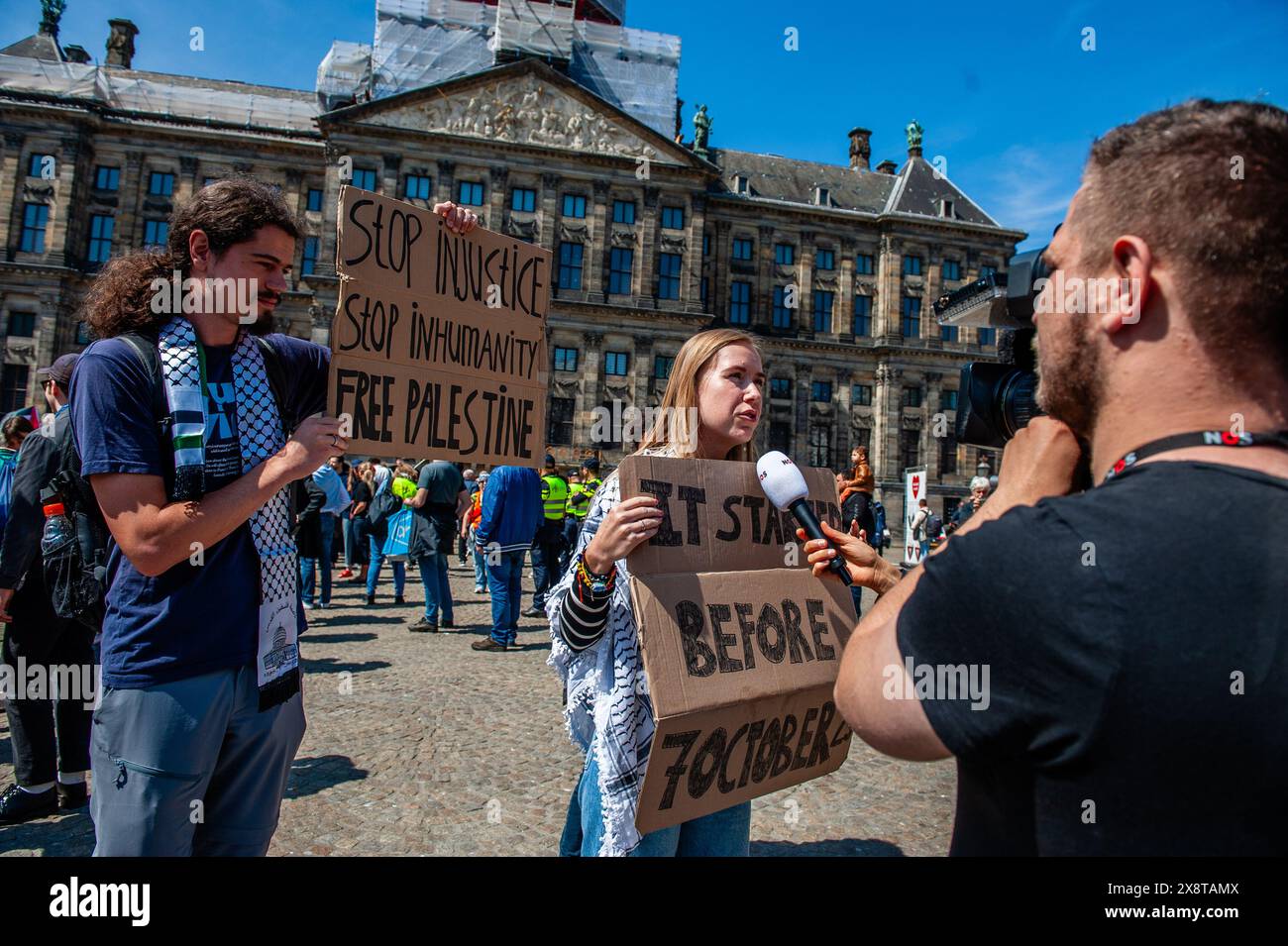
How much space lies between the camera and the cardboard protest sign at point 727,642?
1.87m

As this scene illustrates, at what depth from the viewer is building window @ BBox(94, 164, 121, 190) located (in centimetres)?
3622

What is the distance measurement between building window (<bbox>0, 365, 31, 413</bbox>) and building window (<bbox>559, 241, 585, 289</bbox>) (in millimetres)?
24897

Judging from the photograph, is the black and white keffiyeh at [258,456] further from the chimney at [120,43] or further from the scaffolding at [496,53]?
the chimney at [120,43]

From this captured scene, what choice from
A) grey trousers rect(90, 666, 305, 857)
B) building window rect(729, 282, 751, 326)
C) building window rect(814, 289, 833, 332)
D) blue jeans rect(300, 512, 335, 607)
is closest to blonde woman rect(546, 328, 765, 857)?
grey trousers rect(90, 666, 305, 857)

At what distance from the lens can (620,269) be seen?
123 ft

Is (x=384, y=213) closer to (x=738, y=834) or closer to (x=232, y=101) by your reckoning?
(x=738, y=834)

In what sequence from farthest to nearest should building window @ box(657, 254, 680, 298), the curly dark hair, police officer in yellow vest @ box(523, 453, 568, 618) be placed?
building window @ box(657, 254, 680, 298), police officer in yellow vest @ box(523, 453, 568, 618), the curly dark hair

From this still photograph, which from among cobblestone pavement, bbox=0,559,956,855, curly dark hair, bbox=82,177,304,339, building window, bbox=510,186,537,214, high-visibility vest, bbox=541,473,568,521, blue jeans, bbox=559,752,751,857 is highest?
building window, bbox=510,186,537,214

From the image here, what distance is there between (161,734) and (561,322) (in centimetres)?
3533

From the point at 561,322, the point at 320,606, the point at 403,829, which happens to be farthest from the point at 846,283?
the point at 403,829

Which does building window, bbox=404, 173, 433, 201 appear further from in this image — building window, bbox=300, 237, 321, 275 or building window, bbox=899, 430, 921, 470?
building window, bbox=899, 430, 921, 470

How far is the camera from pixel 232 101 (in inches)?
1547

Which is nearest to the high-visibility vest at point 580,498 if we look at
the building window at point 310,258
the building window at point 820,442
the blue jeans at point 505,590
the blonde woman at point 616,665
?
the blue jeans at point 505,590

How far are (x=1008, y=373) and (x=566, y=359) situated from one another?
35.6 m
